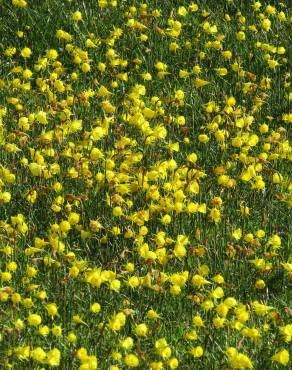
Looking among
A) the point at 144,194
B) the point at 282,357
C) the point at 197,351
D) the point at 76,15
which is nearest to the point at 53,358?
the point at 197,351

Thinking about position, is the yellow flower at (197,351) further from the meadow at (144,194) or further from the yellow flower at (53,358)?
the yellow flower at (53,358)

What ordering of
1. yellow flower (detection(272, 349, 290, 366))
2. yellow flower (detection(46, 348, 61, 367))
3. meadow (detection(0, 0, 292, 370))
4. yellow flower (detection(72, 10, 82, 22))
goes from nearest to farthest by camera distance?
yellow flower (detection(46, 348, 61, 367))
yellow flower (detection(272, 349, 290, 366))
meadow (detection(0, 0, 292, 370))
yellow flower (detection(72, 10, 82, 22))

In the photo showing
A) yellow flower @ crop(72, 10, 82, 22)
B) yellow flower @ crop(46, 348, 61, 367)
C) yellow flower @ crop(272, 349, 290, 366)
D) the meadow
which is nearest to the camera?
yellow flower @ crop(46, 348, 61, 367)

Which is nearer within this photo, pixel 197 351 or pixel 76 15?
pixel 197 351

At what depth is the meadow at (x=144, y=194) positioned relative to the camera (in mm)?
3852

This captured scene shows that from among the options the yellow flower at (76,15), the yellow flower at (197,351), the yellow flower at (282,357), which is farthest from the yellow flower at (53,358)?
the yellow flower at (76,15)

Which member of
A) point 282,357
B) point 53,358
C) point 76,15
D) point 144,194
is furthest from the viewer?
point 76,15

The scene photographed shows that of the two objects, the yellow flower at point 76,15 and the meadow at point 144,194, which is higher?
the yellow flower at point 76,15

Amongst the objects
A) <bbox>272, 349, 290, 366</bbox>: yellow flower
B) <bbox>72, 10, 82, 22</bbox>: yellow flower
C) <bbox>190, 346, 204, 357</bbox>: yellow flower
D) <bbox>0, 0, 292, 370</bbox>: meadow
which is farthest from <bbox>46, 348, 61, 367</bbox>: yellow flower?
<bbox>72, 10, 82, 22</bbox>: yellow flower

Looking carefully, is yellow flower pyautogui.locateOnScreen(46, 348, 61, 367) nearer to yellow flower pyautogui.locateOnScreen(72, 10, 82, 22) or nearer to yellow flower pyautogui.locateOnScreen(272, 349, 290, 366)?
yellow flower pyautogui.locateOnScreen(272, 349, 290, 366)

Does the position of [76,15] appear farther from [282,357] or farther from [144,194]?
[282,357]

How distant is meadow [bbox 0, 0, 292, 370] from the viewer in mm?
3852

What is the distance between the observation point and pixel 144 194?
15.9ft

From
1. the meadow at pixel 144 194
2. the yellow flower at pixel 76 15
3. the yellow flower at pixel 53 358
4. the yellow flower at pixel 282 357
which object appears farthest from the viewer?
the yellow flower at pixel 76 15
